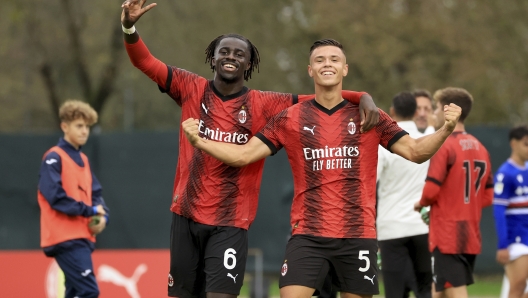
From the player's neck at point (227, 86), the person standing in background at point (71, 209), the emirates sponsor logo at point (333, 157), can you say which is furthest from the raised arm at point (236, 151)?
the person standing in background at point (71, 209)

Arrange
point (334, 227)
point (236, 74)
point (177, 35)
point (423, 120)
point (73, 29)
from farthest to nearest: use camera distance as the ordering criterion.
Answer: point (177, 35) → point (73, 29) → point (423, 120) → point (236, 74) → point (334, 227)

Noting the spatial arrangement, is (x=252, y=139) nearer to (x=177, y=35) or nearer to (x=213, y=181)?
(x=213, y=181)

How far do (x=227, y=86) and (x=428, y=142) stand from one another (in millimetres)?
1595

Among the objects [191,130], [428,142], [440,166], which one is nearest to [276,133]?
[191,130]

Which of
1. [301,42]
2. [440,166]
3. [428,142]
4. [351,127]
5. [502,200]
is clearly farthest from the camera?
[301,42]

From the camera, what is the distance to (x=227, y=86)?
21.3 ft

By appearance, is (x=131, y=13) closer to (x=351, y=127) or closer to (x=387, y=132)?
(x=351, y=127)

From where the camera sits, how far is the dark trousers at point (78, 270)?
826cm

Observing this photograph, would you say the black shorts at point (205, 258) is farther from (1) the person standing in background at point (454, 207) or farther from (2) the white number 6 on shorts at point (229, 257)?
(1) the person standing in background at point (454, 207)

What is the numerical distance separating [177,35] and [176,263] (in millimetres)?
19132

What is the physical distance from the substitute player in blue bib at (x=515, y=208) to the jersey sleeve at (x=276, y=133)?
395cm

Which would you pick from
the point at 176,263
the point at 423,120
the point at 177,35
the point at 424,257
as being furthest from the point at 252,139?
the point at 177,35

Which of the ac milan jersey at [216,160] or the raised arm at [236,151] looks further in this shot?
the ac milan jersey at [216,160]

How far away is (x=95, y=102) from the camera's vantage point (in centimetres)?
2400
